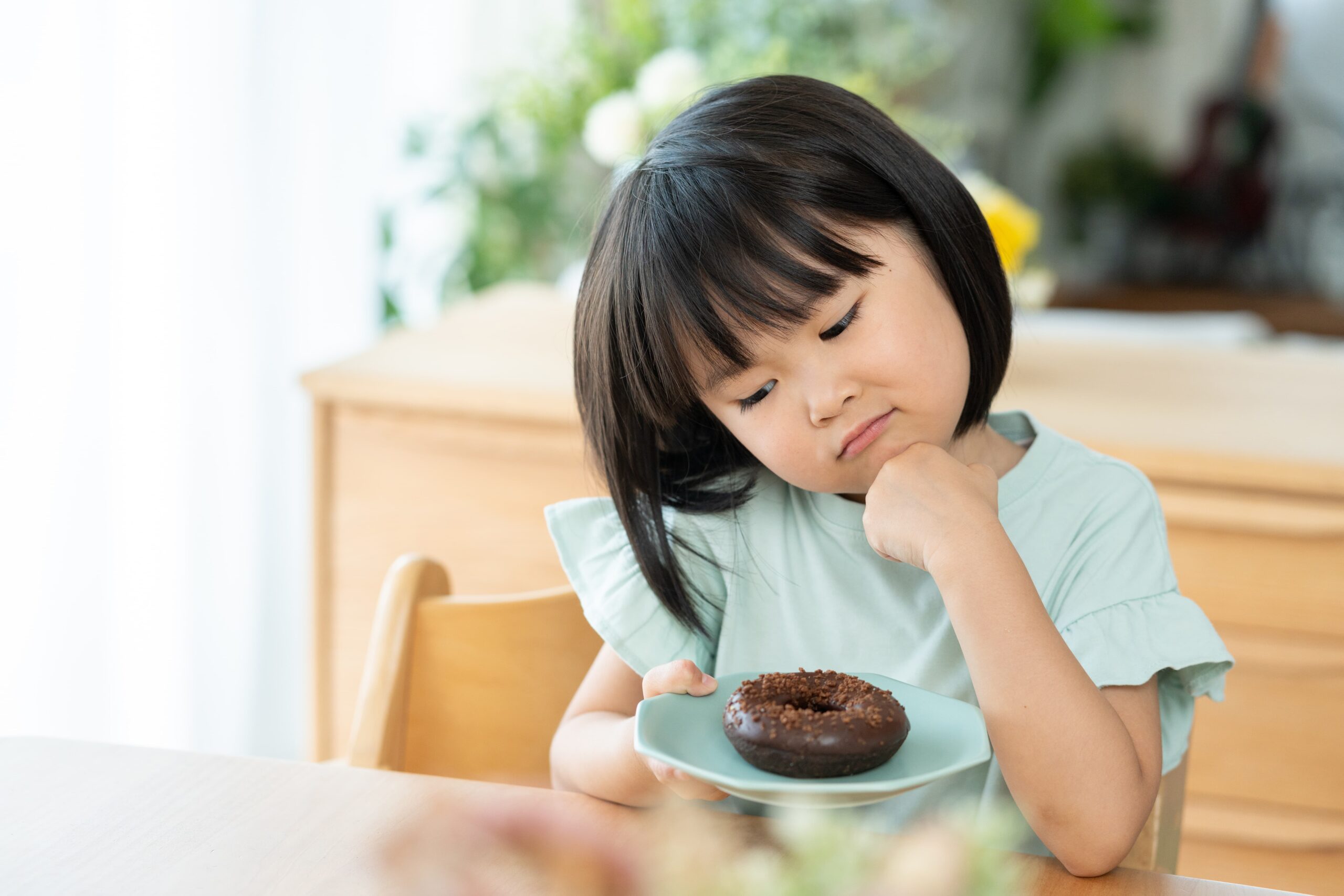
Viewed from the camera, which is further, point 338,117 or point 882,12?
point 882,12

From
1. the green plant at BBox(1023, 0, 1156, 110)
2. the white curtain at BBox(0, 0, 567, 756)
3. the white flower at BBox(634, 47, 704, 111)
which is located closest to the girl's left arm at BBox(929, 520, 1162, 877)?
the white curtain at BBox(0, 0, 567, 756)

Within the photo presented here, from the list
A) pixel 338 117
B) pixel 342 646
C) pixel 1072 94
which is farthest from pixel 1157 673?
pixel 1072 94

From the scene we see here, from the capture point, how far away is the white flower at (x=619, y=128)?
6.76 feet

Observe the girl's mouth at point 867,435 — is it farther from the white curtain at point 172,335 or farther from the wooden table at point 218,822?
the white curtain at point 172,335

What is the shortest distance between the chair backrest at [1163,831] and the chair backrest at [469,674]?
0.45 m

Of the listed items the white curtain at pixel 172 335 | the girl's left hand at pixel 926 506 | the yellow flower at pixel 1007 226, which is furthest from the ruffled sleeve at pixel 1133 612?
the white curtain at pixel 172 335

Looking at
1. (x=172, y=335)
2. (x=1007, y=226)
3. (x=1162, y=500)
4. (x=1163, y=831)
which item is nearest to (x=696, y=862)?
(x=1163, y=831)

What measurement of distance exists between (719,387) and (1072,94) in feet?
15.5

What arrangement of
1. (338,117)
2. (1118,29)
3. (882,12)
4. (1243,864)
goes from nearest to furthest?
(1243,864), (338,117), (882,12), (1118,29)

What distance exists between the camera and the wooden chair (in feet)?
3.14

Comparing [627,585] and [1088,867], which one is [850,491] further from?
[1088,867]

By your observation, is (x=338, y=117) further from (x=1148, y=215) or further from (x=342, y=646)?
(x=1148, y=215)

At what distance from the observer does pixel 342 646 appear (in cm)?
173

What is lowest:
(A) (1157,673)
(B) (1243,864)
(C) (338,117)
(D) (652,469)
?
(B) (1243,864)
